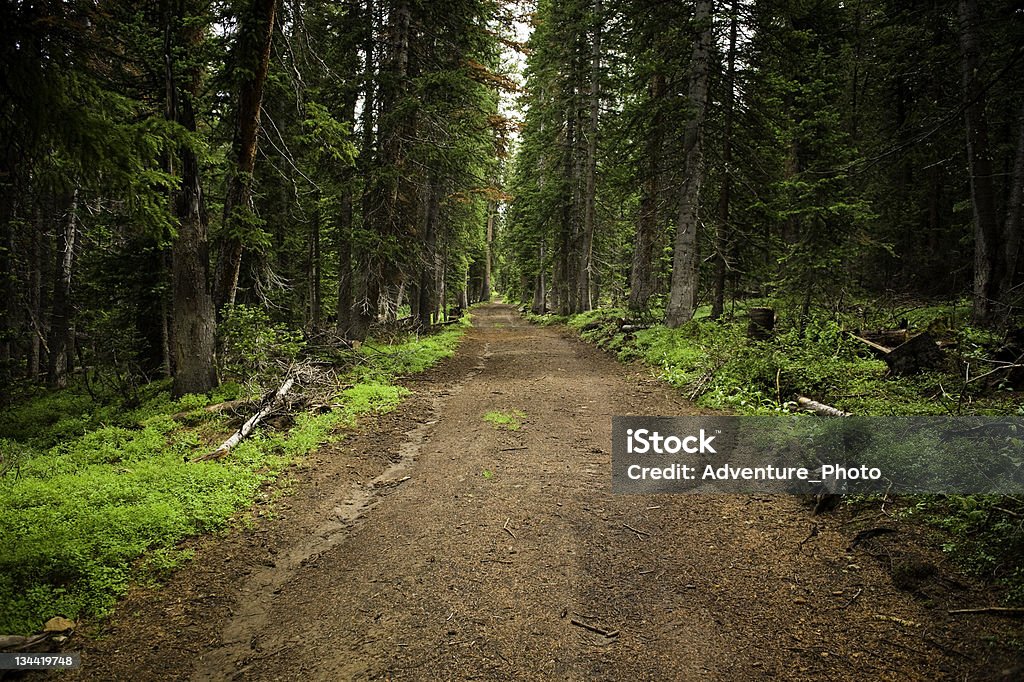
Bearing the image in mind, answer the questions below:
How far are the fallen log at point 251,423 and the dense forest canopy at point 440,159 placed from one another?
7.89ft

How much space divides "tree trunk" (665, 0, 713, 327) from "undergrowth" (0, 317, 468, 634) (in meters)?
9.05

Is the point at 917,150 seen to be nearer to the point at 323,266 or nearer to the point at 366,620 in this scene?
the point at 366,620

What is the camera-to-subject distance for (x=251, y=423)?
732 cm

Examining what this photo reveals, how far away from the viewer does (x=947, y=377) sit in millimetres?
6305

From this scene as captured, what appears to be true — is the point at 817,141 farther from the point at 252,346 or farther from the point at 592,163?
the point at 252,346

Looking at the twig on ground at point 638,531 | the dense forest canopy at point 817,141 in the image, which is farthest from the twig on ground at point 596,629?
the dense forest canopy at point 817,141

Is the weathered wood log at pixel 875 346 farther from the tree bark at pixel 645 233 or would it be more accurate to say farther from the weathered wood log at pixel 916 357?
the tree bark at pixel 645 233

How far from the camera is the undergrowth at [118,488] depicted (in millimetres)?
→ 3863

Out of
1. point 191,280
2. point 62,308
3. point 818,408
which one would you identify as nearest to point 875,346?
point 818,408

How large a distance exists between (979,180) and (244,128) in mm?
17133

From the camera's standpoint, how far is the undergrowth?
3863mm

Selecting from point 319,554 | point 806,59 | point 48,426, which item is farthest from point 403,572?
point 806,59

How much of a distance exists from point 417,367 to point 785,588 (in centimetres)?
1049

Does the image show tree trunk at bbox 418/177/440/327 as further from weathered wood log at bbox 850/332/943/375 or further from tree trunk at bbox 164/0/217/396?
weathered wood log at bbox 850/332/943/375
